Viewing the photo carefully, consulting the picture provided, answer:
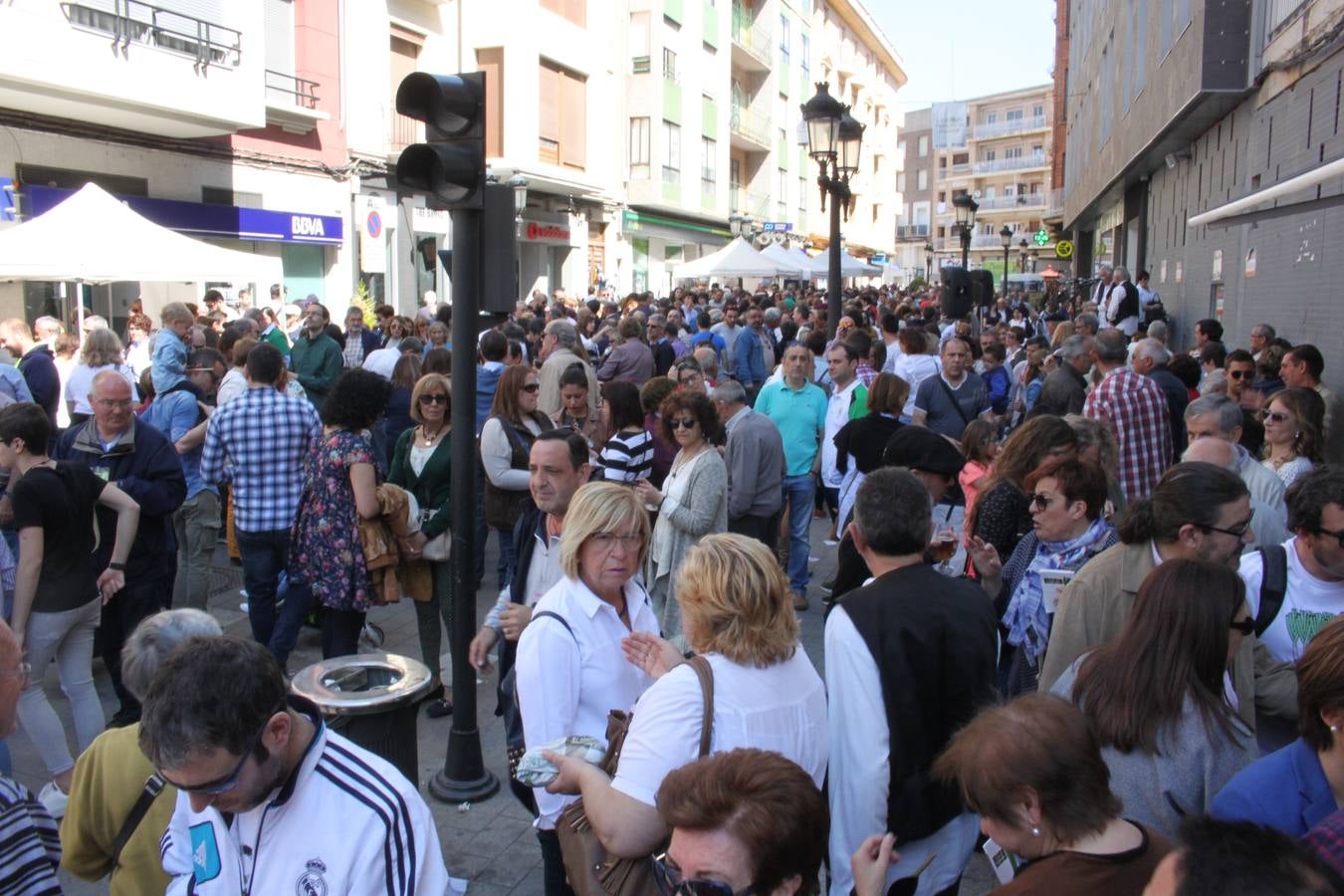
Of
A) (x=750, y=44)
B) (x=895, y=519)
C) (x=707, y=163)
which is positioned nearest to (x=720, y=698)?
(x=895, y=519)

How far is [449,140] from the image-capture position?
4.59 m

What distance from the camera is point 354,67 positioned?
20266 millimetres

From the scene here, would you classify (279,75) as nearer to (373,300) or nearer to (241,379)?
(373,300)

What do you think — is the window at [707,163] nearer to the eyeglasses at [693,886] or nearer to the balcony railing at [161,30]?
the balcony railing at [161,30]

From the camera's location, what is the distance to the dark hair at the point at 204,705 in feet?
6.38

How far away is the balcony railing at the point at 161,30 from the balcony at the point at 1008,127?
78053 millimetres

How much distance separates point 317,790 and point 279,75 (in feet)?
63.3

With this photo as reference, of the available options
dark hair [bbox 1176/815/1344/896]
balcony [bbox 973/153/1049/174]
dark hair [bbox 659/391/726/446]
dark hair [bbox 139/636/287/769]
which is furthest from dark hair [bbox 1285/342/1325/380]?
balcony [bbox 973/153/1049/174]

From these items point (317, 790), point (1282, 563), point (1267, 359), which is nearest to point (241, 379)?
point (317, 790)

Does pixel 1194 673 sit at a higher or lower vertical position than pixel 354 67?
lower

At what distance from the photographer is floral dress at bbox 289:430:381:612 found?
205 inches

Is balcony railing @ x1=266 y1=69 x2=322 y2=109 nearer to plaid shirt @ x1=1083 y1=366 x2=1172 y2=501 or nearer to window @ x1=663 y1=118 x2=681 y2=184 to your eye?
window @ x1=663 y1=118 x2=681 y2=184

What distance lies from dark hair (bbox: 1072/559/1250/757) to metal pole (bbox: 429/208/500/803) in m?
3.07

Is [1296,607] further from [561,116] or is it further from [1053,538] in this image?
[561,116]
